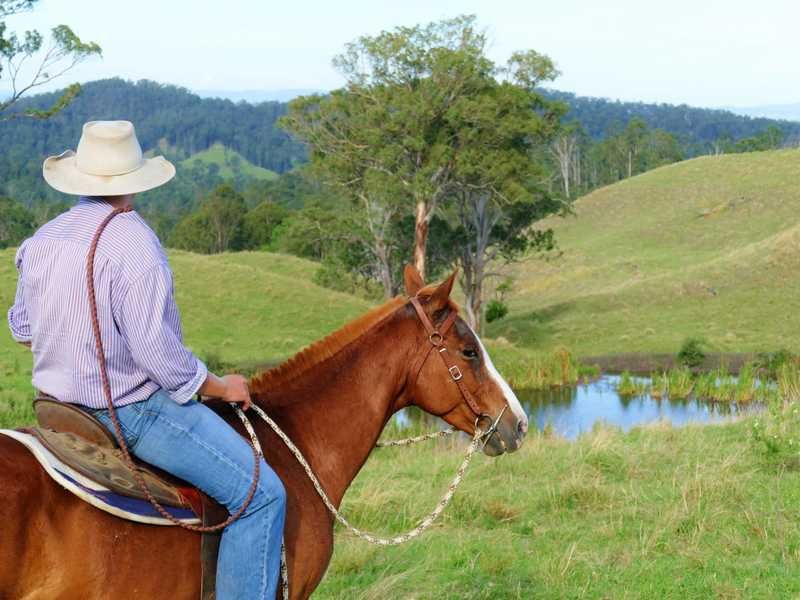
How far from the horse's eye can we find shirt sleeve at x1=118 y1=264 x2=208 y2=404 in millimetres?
1461

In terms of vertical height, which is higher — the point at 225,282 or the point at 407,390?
the point at 407,390

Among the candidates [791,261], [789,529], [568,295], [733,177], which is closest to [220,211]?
[568,295]

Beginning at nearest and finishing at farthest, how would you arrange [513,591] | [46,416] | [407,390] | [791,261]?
1. [46,416]
2. [407,390]
3. [513,591]
4. [791,261]

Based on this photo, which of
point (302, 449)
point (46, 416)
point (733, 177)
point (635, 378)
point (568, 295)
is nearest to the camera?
point (46, 416)

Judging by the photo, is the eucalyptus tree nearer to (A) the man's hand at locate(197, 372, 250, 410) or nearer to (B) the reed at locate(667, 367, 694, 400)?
(B) the reed at locate(667, 367, 694, 400)

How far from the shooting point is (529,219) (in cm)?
4044

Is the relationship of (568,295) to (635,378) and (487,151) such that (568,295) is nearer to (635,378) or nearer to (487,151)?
(487,151)

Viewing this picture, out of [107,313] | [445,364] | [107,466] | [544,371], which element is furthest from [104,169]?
[544,371]

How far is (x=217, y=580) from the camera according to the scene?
142 inches

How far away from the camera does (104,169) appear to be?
3.55 metres

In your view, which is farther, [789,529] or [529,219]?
[529,219]

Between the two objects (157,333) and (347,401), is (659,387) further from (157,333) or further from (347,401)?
(157,333)

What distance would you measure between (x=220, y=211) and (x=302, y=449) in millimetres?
77011

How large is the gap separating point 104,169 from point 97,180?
5 cm
